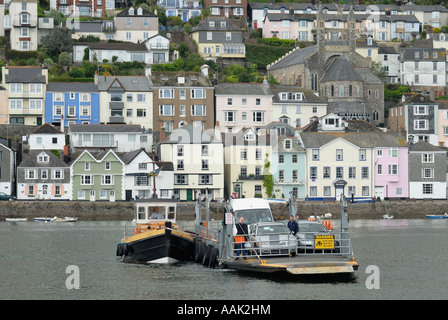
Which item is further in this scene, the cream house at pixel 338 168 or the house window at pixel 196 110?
the house window at pixel 196 110

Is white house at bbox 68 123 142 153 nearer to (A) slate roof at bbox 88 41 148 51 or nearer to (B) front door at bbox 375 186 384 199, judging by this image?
(A) slate roof at bbox 88 41 148 51

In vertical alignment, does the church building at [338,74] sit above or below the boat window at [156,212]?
above

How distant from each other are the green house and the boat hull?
4235 cm

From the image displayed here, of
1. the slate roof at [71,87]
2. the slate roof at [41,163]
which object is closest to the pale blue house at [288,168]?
the slate roof at [41,163]

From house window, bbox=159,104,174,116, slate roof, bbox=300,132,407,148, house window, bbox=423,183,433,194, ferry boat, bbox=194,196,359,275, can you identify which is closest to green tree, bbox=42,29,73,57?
house window, bbox=159,104,174,116

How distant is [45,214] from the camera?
8900 cm

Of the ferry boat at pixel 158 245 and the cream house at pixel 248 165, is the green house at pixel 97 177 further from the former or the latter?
the ferry boat at pixel 158 245

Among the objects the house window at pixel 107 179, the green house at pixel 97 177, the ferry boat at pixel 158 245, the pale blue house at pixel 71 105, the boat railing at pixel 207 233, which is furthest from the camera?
the pale blue house at pixel 71 105

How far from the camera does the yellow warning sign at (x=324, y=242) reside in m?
44.6

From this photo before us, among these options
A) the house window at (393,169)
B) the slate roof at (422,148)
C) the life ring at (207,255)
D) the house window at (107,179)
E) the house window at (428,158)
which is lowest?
the life ring at (207,255)

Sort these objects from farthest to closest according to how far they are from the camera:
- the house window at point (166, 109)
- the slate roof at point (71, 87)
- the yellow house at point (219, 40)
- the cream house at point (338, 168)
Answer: the yellow house at point (219, 40) → the house window at point (166, 109) → the slate roof at point (71, 87) → the cream house at point (338, 168)

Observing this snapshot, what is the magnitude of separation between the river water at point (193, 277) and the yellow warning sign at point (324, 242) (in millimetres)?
1808

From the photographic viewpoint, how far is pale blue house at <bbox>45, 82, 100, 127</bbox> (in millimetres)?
107062
